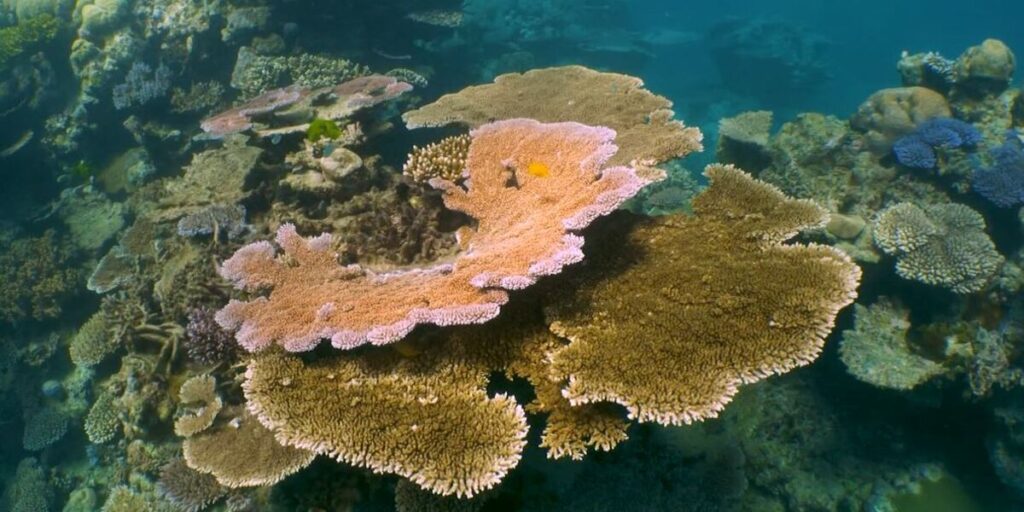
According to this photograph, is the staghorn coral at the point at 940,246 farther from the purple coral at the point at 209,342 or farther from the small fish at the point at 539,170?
the purple coral at the point at 209,342

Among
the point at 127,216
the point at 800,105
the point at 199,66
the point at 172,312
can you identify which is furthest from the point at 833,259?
the point at 800,105

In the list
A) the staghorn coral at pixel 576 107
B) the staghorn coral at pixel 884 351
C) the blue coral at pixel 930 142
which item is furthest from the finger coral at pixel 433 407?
the blue coral at pixel 930 142

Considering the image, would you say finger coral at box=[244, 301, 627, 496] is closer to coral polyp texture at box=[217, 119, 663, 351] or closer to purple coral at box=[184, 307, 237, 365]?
coral polyp texture at box=[217, 119, 663, 351]

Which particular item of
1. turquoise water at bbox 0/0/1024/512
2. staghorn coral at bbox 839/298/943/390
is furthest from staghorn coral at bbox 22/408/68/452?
staghorn coral at bbox 839/298/943/390

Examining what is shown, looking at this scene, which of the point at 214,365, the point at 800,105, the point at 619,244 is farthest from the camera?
the point at 800,105

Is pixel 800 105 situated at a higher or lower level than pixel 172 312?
lower

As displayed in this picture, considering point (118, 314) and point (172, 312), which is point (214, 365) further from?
point (118, 314)
